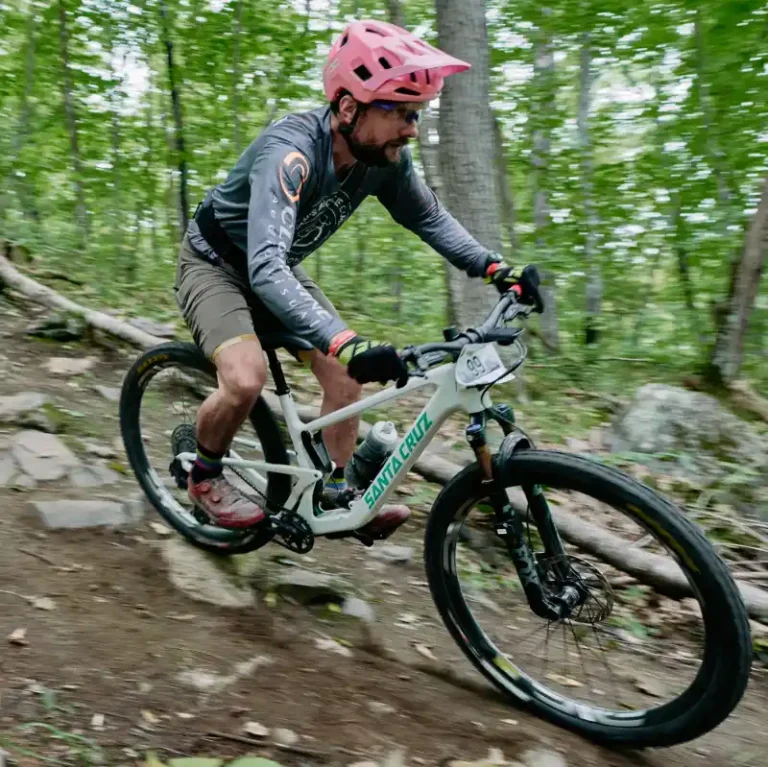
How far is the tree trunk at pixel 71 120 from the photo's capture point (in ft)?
32.7

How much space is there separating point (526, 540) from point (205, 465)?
171cm

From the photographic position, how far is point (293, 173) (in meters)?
2.92

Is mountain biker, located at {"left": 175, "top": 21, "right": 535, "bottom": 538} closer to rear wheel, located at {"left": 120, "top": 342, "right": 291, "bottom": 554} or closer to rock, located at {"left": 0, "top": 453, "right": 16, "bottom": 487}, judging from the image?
rear wheel, located at {"left": 120, "top": 342, "right": 291, "bottom": 554}

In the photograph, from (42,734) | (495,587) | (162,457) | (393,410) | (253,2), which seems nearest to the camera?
(42,734)

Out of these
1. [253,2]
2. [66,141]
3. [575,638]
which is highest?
[253,2]

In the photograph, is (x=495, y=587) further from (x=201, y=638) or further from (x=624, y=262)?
(x=624, y=262)

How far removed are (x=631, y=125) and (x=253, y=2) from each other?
17.2 ft

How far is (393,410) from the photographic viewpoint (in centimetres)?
606

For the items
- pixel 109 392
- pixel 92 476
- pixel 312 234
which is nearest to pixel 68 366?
pixel 109 392

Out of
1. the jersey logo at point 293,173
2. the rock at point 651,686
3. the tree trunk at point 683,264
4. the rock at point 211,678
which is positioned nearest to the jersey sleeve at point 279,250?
the jersey logo at point 293,173

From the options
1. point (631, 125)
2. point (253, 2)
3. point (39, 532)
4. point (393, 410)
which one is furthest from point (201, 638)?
point (253, 2)

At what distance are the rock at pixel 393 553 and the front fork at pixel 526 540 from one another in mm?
1349

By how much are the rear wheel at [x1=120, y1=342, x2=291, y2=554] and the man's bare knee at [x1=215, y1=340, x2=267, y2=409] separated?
0.38m

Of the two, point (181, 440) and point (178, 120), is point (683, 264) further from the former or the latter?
point (178, 120)
